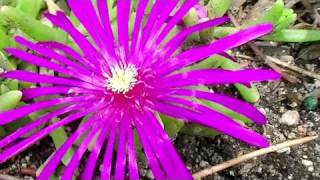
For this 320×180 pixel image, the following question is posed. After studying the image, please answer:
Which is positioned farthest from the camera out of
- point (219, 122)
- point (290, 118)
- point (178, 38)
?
point (290, 118)

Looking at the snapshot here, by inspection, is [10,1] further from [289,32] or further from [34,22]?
[289,32]

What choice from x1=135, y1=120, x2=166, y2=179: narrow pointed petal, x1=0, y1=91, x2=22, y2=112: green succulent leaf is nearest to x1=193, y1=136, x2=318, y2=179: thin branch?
x1=135, y1=120, x2=166, y2=179: narrow pointed petal

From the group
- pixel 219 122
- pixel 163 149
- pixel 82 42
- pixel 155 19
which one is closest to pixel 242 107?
pixel 219 122

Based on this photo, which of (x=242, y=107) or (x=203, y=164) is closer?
(x=242, y=107)

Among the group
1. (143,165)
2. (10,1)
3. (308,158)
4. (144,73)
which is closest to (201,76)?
(144,73)

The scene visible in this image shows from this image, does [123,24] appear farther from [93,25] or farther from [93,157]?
[93,157]
